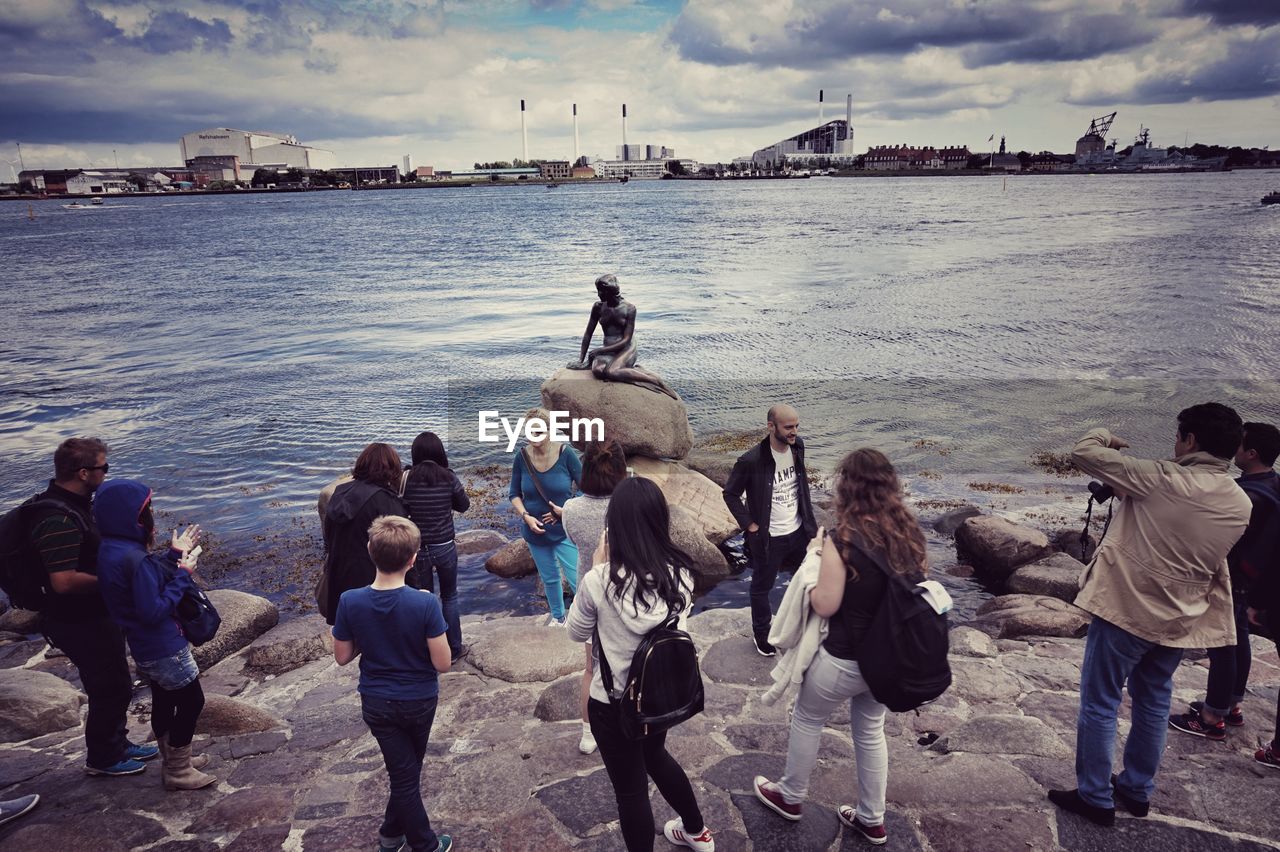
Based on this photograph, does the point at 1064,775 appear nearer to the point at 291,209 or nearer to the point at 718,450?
the point at 718,450

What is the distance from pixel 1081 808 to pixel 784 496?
3.10m

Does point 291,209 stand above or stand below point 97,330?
above

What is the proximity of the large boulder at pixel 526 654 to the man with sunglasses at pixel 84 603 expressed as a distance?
9.02 ft

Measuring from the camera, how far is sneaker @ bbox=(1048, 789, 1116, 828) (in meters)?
4.21

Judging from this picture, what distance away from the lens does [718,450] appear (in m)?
16.4

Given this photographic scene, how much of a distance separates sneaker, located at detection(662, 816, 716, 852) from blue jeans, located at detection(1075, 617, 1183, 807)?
86.8 inches

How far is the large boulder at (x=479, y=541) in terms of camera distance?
11.4m

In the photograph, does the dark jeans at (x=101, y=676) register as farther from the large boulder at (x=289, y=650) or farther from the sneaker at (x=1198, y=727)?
the sneaker at (x=1198, y=727)

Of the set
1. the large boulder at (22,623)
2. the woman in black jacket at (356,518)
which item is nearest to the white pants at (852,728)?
the woman in black jacket at (356,518)

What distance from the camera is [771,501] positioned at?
6.59m

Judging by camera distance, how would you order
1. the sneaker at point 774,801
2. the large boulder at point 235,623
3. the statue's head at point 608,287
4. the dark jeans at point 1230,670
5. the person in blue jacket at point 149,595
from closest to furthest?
the sneaker at point 774,801, the person in blue jacket at point 149,595, the dark jeans at point 1230,670, the large boulder at point 235,623, the statue's head at point 608,287

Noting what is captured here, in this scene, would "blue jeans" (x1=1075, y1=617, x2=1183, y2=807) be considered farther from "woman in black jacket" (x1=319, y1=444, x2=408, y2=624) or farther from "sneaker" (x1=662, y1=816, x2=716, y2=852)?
"woman in black jacket" (x1=319, y1=444, x2=408, y2=624)

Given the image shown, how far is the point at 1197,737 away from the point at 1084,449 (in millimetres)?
2765

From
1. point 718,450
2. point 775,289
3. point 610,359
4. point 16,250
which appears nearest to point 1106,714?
point 610,359
